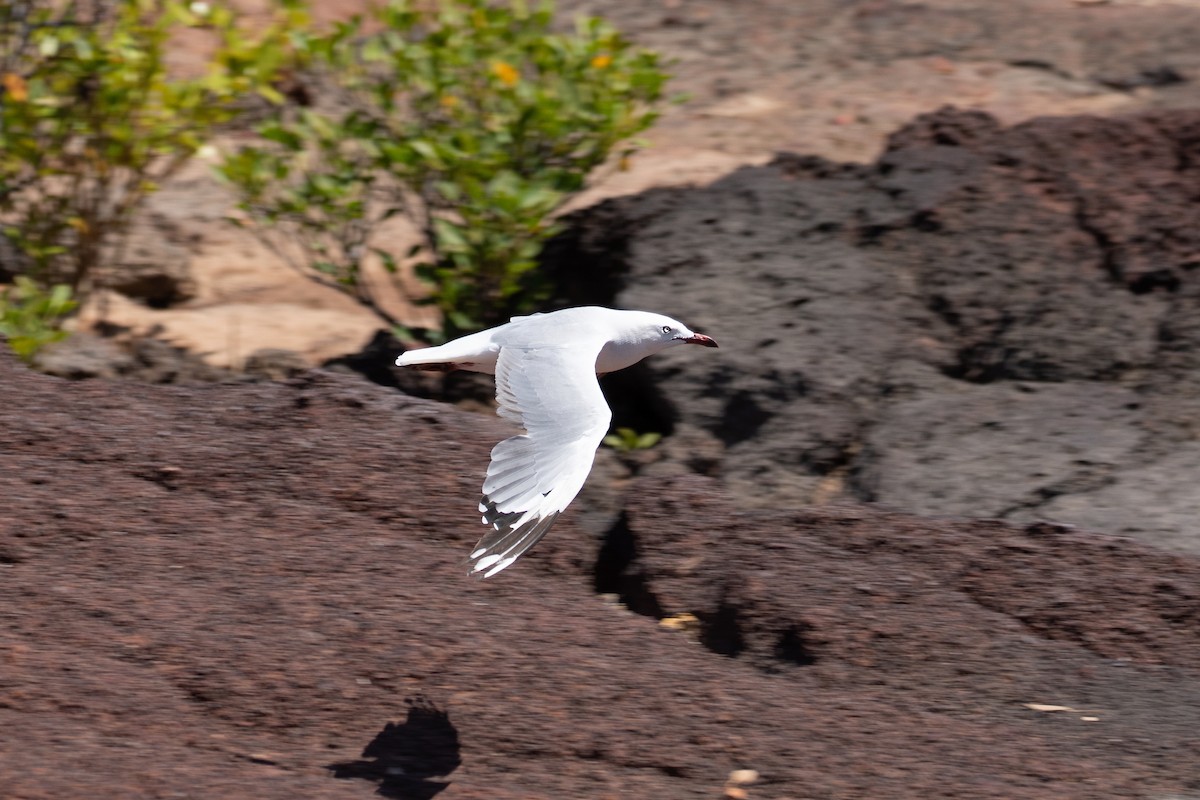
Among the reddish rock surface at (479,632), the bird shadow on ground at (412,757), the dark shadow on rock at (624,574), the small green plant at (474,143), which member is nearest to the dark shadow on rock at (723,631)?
the reddish rock surface at (479,632)

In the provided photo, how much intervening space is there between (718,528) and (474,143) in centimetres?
217

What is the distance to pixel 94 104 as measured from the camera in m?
6.12

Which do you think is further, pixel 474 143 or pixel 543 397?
pixel 474 143

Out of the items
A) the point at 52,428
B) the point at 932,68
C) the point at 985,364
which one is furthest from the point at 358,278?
the point at 932,68

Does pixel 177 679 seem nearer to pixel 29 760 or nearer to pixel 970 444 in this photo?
pixel 29 760

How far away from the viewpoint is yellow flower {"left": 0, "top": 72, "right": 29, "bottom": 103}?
5852 millimetres

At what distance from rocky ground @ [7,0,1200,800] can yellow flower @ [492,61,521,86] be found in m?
0.76

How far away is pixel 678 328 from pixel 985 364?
155 cm

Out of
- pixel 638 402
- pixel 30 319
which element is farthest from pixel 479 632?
pixel 30 319

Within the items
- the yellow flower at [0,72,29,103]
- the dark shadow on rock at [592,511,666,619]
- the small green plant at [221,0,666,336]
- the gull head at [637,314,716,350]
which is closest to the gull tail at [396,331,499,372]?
the gull head at [637,314,716,350]

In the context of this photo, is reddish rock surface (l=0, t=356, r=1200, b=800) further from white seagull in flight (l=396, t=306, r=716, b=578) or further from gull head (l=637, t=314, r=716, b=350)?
gull head (l=637, t=314, r=716, b=350)

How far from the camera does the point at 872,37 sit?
914 cm

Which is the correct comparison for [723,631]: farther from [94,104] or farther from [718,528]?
[94,104]

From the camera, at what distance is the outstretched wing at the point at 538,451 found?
351cm
